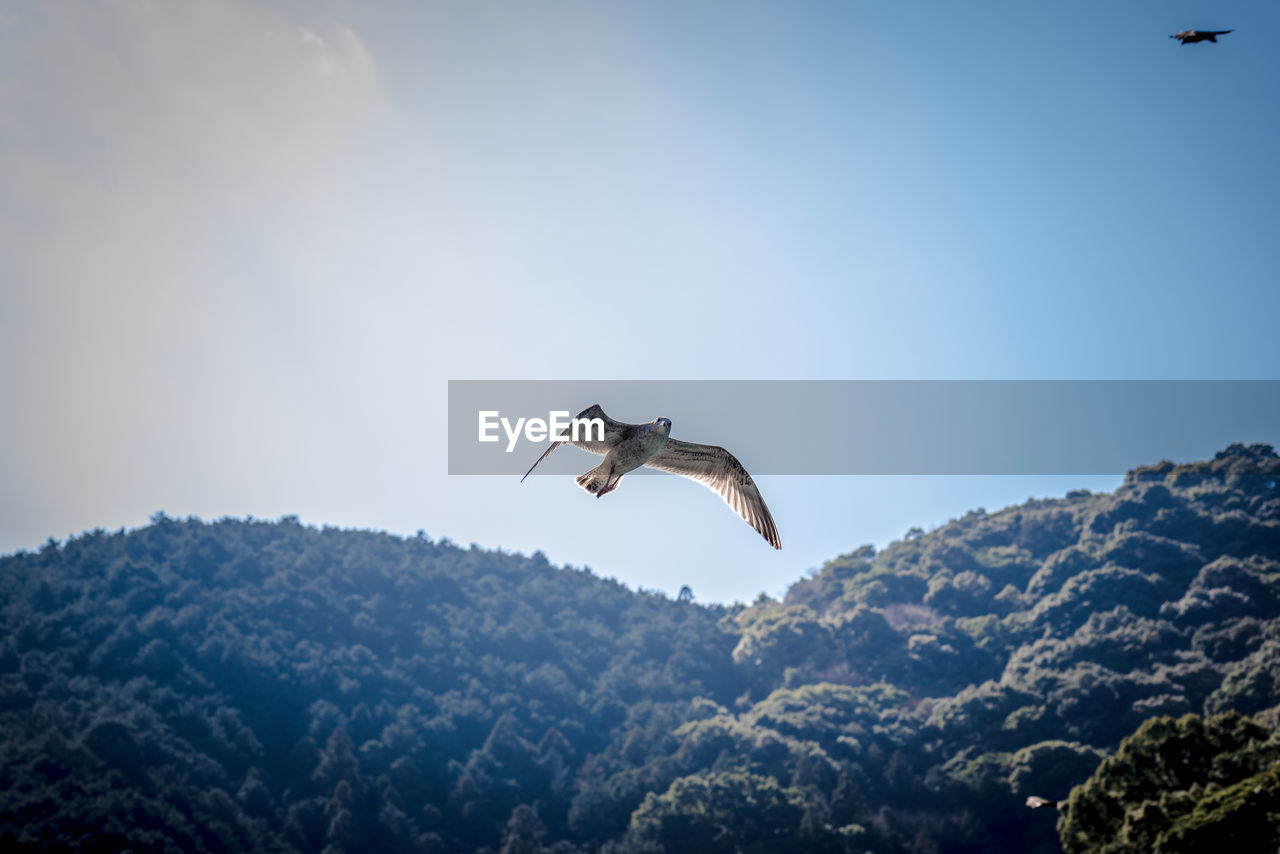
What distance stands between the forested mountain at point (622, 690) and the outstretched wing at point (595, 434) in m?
17.1

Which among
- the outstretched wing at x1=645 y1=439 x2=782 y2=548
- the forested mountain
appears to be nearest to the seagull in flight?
the outstretched wing at x1=645 y1=439 x2=782 y2=548

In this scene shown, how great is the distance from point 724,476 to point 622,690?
1962 inches

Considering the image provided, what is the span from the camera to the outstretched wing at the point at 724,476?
13.2 meters

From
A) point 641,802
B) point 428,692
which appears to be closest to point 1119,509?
point 641,802

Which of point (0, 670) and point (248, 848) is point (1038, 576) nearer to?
point (248, 848)

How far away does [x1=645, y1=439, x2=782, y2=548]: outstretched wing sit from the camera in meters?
13.2

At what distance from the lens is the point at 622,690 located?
198 feet

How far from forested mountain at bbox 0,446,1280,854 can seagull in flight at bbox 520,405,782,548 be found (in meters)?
14.3

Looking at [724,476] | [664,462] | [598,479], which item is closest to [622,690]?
[724,476]

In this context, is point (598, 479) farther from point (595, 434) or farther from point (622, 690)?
point (622, 690)

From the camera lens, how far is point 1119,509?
67.8m

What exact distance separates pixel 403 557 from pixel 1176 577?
188 feet

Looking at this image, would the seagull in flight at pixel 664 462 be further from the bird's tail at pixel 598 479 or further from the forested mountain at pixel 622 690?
the forested mountain at pixel 622 690

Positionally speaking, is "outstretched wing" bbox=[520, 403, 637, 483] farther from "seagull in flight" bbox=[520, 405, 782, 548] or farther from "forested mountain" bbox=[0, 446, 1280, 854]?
"forested mountain" bbox=[0, 446, 1280, 854]
